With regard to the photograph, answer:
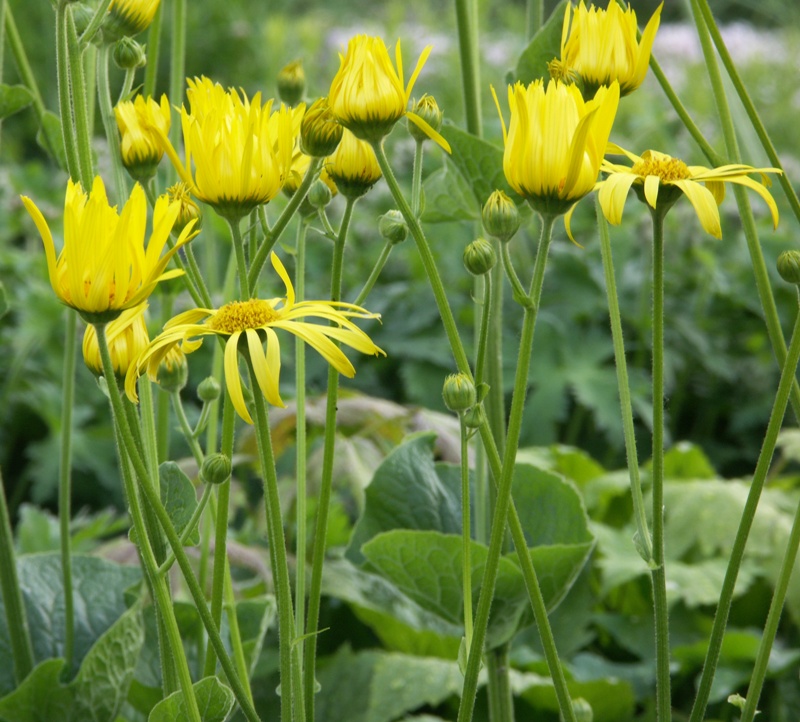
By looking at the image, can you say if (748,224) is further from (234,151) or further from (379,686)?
(379,686)

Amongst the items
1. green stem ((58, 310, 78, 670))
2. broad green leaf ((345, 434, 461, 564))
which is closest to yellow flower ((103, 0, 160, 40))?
green stem ((58, 310, 78, 670))

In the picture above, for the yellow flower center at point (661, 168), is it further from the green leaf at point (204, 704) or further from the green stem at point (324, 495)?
the green leaf at point (204, 704)

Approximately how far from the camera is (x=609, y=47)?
0.41m

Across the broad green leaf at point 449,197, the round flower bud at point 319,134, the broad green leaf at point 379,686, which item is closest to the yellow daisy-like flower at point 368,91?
the round flower bud at point 319,134

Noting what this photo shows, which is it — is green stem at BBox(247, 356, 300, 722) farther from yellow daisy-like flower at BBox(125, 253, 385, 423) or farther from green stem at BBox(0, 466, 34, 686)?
green stem at BBox(0, 466, 34, 686)

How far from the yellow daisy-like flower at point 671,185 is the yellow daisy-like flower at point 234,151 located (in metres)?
0.12

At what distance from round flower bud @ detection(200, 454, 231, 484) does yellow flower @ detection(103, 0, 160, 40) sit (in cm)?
19

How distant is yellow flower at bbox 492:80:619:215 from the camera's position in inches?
13.3

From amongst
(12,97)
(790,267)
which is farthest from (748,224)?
(12,97)

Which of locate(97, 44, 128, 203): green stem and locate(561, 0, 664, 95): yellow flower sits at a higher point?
locate(561, 0, 664, 95): yellow flower

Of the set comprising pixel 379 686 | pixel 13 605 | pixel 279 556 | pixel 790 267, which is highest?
pixel 790 267

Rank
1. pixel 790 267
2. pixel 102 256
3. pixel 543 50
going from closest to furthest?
pixel 102 256
pixel 790 267
pixel 543 50

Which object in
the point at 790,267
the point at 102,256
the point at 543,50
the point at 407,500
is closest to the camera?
the point at 102,256

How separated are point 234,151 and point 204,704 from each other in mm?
221
